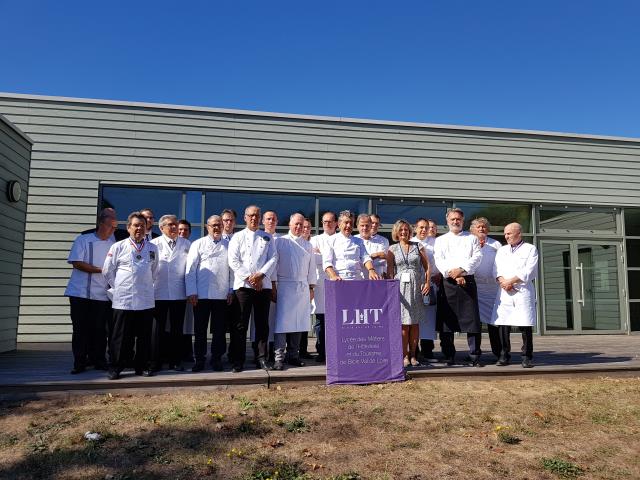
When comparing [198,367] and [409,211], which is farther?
[409,211]

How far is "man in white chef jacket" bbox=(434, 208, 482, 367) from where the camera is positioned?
5.97 metres

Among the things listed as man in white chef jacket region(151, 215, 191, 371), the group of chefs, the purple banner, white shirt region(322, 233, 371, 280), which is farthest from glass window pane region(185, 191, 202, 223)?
the purple banner

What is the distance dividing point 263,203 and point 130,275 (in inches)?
210

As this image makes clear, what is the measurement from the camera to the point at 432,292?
614 cm

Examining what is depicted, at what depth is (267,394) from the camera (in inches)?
190

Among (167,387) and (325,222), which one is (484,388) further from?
(167,387)

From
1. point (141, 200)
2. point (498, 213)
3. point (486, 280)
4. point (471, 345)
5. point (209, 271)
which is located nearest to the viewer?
point (209, 271)

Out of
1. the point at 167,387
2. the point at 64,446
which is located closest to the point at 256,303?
the point at 167,387

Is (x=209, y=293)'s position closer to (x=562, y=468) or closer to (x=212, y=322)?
(x=212, y=322)

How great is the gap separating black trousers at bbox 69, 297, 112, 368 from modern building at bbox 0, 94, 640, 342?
415 centimetres

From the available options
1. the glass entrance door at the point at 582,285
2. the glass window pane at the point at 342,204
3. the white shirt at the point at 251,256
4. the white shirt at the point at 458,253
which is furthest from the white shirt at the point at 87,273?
the glass entrance door at the point at 582,285

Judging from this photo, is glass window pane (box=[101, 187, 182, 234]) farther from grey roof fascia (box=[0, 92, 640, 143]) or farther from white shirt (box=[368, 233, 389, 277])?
white shirt (box=[368, 233, 389, 277])

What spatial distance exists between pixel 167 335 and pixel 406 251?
9.72ft

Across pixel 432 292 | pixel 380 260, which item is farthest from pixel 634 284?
pixel 380 260
